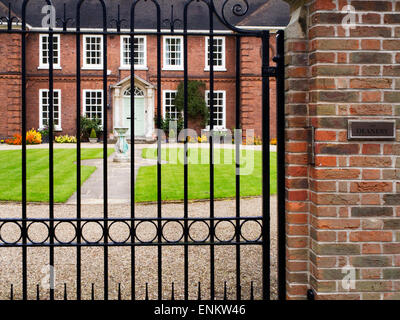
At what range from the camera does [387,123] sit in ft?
8.78

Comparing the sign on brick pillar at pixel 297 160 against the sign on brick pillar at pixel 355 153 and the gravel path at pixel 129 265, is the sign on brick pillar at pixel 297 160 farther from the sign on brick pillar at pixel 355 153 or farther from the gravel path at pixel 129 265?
the gravel path at pixel 129 265

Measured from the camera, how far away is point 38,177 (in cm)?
1016

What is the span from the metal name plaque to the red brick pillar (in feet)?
0.11

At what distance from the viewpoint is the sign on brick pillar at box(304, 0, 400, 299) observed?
267 cm

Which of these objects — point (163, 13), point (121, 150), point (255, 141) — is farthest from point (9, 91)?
point (255, 141)

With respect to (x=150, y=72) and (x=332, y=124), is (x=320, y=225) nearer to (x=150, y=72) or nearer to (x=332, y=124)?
(x=332, y=124)

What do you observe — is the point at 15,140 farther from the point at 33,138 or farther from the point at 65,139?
the point at 65,139

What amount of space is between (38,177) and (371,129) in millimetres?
9014

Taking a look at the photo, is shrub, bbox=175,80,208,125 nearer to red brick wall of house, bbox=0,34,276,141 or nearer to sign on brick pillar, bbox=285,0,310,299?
red brick wall of house, bbox=0,34,276,141

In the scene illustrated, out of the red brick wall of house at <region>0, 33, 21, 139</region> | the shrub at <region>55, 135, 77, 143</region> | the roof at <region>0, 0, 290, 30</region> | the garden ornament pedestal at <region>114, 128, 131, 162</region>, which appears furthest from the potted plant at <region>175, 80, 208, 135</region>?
the garden ornament pedestal at <region>114, 128, 131, 162</region>

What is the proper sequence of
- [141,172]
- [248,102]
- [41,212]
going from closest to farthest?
[41,212] → [141,172] → [248,102]

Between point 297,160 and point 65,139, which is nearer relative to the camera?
point 297,160
